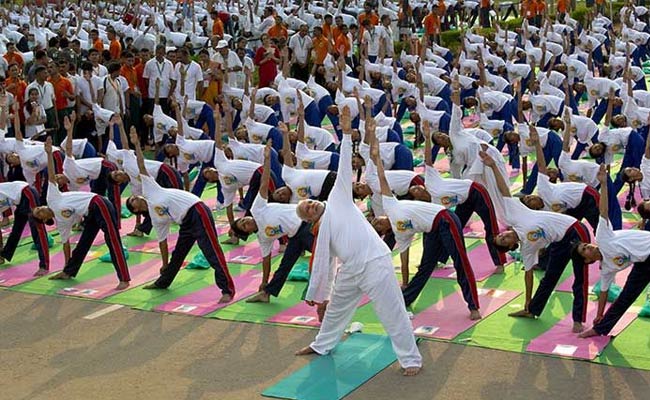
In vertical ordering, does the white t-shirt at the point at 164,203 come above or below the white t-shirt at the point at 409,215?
below

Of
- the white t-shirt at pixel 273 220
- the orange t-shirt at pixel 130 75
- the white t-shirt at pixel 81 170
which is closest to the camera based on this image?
the white t-shirt at pixel 273 220

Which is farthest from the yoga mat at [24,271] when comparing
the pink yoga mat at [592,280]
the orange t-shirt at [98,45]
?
the orange t-shirt at [98,45]

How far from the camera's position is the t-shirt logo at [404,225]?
11.1m

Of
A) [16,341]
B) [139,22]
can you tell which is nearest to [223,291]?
[16,341]

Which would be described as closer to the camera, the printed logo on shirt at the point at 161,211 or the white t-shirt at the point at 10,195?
the printed logo on shirt at the point at 161,211

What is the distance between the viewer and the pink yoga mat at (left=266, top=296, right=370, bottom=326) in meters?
11.1

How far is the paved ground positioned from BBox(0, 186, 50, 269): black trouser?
164 cm

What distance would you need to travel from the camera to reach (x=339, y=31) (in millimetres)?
22047

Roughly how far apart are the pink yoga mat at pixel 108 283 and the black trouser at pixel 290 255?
183cm

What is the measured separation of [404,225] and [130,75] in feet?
29.5

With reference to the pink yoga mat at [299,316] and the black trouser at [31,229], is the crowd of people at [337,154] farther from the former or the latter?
the pink yoga mat at [299,316]

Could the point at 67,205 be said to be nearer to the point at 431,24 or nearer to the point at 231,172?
the point at 231,172

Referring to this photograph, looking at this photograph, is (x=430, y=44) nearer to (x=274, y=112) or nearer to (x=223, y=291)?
(x=274, y=112)

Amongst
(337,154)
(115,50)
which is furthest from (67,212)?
(115,50)
